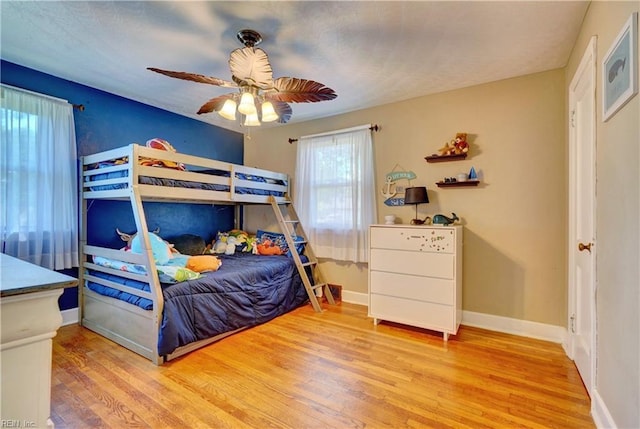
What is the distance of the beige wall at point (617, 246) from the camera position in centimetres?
119

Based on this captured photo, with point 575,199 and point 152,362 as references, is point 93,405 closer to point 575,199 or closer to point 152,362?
point 152,362

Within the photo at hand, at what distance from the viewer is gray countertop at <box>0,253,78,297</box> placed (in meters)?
0.75

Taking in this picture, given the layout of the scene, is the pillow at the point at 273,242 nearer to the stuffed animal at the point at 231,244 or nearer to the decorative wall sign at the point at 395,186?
the stuffed animal at the point at 231,244

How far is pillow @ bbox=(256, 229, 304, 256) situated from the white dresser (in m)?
1.19

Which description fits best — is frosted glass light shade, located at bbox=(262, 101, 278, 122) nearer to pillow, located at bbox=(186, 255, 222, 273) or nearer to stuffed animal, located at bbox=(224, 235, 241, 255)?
pillow, located at bbox=(186, 255, 222, 273)

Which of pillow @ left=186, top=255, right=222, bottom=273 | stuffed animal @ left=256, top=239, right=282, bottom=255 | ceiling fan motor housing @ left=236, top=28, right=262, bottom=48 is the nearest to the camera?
ceiling fan motor housing @ left=236, top=28, right=262, bottom=48

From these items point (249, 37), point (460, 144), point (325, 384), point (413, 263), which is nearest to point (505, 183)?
point (460, 144)

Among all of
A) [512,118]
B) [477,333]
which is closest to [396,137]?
[512,118]

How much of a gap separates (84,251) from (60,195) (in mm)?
559

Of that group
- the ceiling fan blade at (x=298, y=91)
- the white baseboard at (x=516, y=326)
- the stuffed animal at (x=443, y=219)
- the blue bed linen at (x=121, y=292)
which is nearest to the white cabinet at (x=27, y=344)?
the blue bed linen at (x=121, y=292)

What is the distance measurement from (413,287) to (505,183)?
1318 mm

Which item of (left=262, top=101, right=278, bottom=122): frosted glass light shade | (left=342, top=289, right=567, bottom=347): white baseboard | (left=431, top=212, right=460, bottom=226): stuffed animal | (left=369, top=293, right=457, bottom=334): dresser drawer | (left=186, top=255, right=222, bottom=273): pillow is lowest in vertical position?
(left=342, top=289, right=567, bottom=347): white baseboard

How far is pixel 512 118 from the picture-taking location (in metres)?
2.75

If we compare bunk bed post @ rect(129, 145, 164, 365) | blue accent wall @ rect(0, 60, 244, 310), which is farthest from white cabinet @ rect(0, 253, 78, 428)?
blue accent wall @ rect(0, 60, 244, 310)
